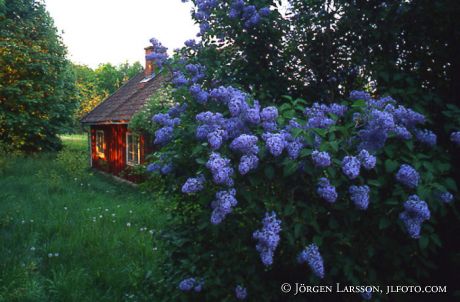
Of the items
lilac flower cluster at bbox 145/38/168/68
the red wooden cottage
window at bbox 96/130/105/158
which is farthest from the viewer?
window at bbox 96/130/105/158

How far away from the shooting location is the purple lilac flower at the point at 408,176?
2.50 metres

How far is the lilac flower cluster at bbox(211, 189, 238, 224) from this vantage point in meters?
2.42

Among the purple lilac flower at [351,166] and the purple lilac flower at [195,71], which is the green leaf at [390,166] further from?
the purple lilac flower at [195,71]

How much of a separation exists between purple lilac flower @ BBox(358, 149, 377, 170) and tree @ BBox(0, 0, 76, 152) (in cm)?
1532

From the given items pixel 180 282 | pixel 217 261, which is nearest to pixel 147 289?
pixel 180 282

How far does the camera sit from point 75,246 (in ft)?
19.9

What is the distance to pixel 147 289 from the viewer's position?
441 centimetres

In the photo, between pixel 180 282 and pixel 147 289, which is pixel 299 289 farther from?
pixel 147 289

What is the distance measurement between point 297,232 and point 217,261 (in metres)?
0.91

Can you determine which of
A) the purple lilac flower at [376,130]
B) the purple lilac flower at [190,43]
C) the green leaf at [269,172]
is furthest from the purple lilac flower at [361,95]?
the purple lilac flower at [190,43]

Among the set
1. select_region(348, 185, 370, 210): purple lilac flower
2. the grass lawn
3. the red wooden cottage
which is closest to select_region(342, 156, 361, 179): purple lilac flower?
select_region(348, 185, 370, 210): purple lilac flower

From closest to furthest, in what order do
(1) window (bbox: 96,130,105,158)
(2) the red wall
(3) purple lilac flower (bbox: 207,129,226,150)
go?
(3) purple lilac flower (bbox: 207,129,226,150) → (2) the red wall → (1) window (bbox: 96,130,105,158)

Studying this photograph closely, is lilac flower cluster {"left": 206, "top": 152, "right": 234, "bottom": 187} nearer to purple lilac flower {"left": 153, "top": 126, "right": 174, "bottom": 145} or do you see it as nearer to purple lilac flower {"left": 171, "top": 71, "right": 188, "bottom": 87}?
purple lilac flower {"left": 153, "top": 126, "right": 174, "bottom": 145}

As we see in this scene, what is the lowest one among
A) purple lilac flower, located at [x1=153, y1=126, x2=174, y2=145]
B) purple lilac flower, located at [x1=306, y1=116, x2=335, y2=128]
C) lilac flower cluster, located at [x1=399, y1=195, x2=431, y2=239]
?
lilac flower cluster, located at [x1=399, y1=195, x2=431, y2=239]
